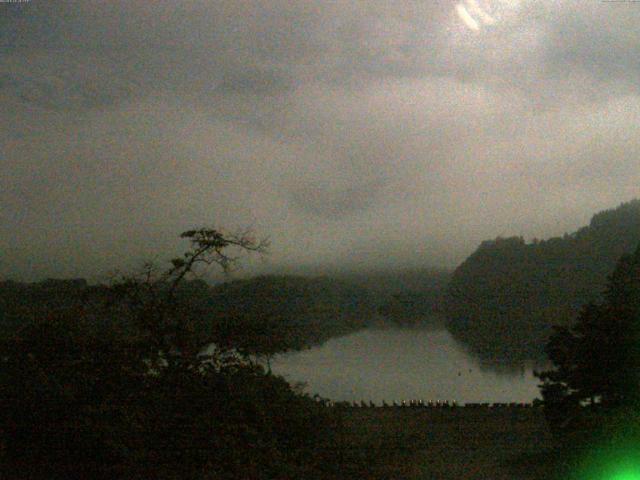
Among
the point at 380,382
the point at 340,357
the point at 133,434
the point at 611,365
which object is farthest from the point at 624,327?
the point at 340,357

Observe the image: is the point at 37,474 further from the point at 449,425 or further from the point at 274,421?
the point at 449,425

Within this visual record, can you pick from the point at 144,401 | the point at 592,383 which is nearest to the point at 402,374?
the point at 592,383

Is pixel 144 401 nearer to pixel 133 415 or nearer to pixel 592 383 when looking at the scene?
pixel 133 415

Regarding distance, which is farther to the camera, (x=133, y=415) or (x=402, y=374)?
(x=402, y=374)

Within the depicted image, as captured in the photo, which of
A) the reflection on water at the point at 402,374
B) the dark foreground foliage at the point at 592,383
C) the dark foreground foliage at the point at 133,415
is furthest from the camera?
the reflection on water at the point at 402,374

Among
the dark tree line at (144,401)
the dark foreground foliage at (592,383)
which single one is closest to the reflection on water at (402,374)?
the dark tree line at (144,401)

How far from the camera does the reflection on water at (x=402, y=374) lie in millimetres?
36906

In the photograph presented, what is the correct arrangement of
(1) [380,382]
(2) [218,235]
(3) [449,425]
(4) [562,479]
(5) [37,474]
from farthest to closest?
(1) [380,382], (3) [449,425], (2) [218,235], (4) [562,479], (5) [37,474]

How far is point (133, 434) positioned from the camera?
11.9 meters

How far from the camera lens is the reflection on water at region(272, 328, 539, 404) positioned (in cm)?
3691

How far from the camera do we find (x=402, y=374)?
4784cm

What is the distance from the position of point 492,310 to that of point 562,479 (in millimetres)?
106727

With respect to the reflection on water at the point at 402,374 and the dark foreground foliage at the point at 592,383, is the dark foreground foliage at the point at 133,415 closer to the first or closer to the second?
the dark foreground foliage at the point at 592,383

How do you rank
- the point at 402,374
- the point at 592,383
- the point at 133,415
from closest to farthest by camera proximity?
the point at 133,415 → the point at 592,383 → the point at 402,374
